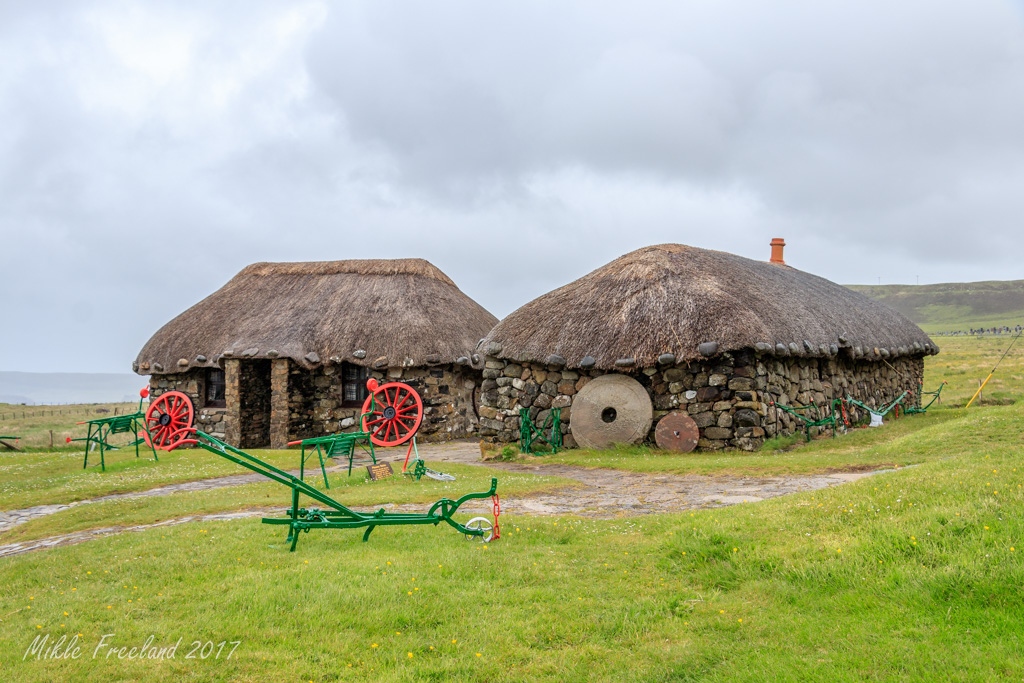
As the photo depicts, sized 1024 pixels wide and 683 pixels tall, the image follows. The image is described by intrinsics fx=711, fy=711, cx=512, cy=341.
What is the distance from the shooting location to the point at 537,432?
57.5ft

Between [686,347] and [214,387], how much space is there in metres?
16.9

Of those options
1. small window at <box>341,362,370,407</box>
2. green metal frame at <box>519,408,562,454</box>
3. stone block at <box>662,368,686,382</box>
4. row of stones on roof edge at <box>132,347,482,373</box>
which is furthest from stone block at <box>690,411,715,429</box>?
small window at <box>341,362,370,407</box>

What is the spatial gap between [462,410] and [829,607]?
18457mm

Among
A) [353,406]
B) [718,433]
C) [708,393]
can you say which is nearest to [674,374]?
[708,393]

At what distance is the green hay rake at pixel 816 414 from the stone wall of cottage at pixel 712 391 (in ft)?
0.49

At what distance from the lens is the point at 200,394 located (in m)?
24.3

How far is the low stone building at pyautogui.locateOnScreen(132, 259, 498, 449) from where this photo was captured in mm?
22266

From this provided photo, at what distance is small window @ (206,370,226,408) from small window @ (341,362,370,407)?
4.76 metres

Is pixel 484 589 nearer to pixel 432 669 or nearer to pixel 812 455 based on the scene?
pixel 432 669

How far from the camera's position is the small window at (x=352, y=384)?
75.1 feet

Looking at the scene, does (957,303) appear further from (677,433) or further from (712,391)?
(677,433)

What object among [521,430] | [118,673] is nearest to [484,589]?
[118,673]

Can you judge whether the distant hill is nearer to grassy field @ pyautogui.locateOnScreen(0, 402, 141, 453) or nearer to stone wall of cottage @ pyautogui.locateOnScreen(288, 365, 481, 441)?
stone wall of cottage @ pyautogui.locateOnScreen(288, 365, 481, 441)

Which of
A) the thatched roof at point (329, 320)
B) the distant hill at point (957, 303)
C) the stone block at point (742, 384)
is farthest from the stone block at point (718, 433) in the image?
the distant hill at point (957, 303)
